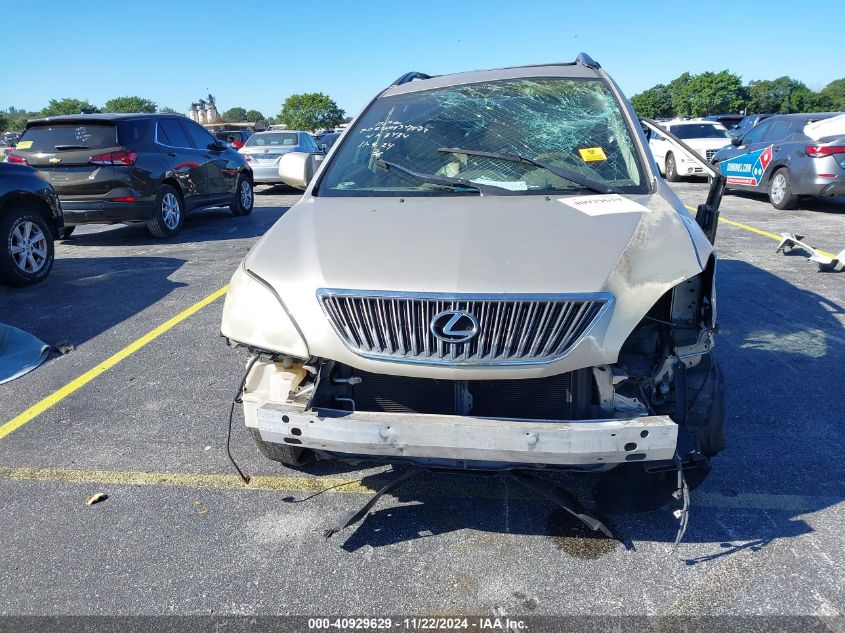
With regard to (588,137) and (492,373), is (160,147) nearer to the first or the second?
(588,137)

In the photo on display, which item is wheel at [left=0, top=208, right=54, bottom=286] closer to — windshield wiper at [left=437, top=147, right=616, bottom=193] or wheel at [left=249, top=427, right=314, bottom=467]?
A: wheel at [left=249, top=427, right=314, bottom=467]

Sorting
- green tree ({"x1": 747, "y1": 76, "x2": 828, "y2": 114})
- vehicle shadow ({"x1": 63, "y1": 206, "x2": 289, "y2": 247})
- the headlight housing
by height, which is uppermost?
green tree ({"x1": 747, "y1": 76, "x2": 828, "y2": 114})

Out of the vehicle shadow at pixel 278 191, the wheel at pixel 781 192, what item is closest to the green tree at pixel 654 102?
the vehicle shadow at pixel 278 191

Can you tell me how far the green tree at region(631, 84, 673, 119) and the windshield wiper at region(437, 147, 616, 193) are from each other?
85801 millimetres

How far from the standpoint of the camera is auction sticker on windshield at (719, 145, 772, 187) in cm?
1164

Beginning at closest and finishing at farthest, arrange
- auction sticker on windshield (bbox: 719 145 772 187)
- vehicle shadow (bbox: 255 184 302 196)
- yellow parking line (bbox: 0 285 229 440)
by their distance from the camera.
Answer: yellow parking line (bbox: 0 285 229 440), auction sticker on windshield (bbox: 719 145 772 187), vehicle shadow (bbox: 255 184 302 196)

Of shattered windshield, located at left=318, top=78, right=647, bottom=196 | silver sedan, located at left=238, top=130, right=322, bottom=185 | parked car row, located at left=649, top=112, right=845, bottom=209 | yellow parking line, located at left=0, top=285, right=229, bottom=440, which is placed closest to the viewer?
shattered windshield, located at left=318, top=78, right=647, bottom=196

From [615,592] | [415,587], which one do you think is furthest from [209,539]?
[615,592]

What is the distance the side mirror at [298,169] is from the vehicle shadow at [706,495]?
1.89 m

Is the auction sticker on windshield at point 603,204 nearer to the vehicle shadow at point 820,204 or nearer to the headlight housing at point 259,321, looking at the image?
the headlight housing at point 259,321

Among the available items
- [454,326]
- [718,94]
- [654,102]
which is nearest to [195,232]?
[454,326]

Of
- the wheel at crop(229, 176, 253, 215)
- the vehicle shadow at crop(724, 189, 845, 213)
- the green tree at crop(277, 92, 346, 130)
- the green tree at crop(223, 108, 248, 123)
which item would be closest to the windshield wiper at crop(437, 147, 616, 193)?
the wheel at crop(229, 176, 253, 215)

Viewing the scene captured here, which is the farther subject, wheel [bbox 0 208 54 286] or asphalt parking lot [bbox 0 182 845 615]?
wheel [bbox 0 208 54 286]

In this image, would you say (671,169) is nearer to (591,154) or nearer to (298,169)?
(591,154)
